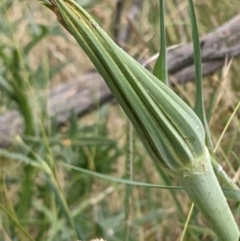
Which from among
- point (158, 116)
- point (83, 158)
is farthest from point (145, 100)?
point (83, 158)

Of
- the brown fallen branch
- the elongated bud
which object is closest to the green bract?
the elongated bud

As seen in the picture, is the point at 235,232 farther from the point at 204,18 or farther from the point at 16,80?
the point at 204,18

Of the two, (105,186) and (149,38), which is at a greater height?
(149,38)

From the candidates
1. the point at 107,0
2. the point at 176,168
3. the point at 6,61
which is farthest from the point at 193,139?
the point at 107,0

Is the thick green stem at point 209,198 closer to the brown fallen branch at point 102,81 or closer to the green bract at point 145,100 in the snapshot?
the green bract at point 145,100

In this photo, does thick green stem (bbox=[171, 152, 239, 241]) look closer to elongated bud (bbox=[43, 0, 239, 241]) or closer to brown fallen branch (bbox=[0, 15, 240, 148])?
elongated bud (bbox=[43, 0, 239, 241])

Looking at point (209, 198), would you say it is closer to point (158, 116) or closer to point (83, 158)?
point (158, 116)

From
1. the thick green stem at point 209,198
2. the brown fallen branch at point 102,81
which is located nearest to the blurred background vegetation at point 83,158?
the brown fallen branch at point 102,81
